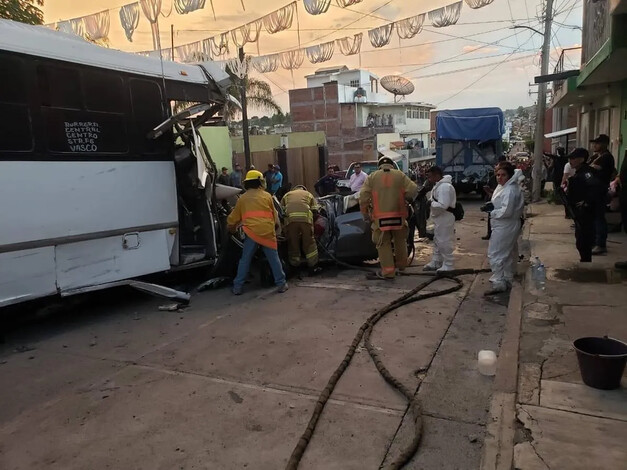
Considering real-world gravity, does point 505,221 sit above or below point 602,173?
below

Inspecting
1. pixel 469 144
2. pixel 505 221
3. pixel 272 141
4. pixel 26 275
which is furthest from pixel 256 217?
pixel 272 141

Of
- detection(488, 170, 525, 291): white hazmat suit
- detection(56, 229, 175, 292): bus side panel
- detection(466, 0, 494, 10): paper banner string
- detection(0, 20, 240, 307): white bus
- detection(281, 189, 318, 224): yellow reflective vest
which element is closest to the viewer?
detection(0, 20, 240, 307): white bus

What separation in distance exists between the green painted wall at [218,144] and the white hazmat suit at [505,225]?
16142 millimetres

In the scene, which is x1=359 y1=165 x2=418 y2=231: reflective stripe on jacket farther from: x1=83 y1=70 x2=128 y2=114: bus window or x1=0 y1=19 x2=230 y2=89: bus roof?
x1=83 y1=70 x2=128 y2=114: bus window

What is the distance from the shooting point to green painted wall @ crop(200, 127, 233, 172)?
70.3ft

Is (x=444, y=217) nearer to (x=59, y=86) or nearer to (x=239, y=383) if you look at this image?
(x=239, y=383)

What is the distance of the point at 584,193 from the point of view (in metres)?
6.94

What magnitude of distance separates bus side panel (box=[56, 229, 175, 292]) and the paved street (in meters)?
0.55

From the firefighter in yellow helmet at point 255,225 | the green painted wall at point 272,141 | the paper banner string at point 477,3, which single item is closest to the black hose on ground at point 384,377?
the firefighter in yellow helmet at point 255,225

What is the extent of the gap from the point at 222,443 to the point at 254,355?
1514 mm

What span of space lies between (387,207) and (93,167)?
3900mm

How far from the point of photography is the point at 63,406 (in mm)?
4062

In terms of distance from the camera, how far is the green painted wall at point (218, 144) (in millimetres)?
21427

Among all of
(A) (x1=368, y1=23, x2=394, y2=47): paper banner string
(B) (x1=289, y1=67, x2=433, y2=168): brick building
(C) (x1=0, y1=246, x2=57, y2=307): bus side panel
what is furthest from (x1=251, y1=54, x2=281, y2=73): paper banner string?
(B) (x1=289, y1=67, x2=433, y2=168): brick building
